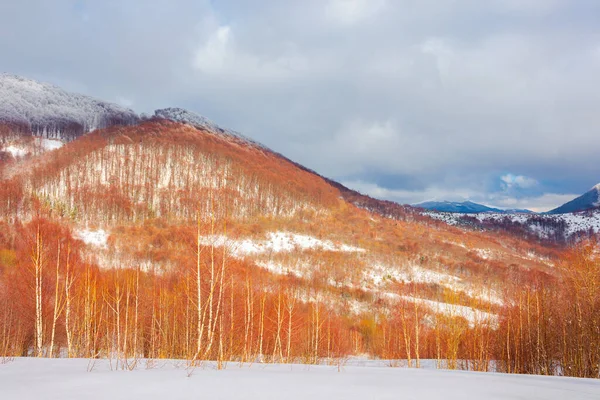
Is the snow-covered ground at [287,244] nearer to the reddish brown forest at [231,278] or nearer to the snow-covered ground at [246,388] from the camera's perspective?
the reddish brown forest at [231,278]

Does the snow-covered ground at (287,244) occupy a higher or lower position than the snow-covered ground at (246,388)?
higher

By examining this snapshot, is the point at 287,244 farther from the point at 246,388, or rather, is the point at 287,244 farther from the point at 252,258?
the point at 246,388

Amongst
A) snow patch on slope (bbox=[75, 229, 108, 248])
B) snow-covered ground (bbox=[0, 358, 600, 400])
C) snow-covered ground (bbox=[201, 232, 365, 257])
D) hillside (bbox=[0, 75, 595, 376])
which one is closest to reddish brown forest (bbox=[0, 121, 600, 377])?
hillside (bbox=[0, 75, 595, 376])

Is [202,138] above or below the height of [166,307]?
above

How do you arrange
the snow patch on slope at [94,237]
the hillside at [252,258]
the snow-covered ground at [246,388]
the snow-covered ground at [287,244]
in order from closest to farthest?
the snow-covered ground at [246,388], the hillside at [252,258], the snow patch on slope at [94,237], the snow-covered ground at [287,244]

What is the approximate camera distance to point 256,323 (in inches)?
1432

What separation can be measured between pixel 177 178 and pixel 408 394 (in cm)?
14386

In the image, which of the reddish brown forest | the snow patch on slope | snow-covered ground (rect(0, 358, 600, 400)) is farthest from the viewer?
the snow patch on slope

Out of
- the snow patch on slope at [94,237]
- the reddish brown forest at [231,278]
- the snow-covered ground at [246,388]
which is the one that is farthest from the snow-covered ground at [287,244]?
the snow-covered ground at [246,388]

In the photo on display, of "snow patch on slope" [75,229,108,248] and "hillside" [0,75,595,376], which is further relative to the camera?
"snow patch on slope" [75,229,108,248]

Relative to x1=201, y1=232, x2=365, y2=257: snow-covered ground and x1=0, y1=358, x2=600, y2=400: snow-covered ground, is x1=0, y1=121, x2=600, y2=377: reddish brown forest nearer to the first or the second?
x1=0, y1=358, x2=600, y2=400: snow-covered ground

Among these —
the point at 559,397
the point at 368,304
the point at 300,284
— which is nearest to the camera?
the point at 559,397

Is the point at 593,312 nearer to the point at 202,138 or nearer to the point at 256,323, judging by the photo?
the point at 256,323

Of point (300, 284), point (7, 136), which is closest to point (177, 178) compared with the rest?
point (300, 284)
